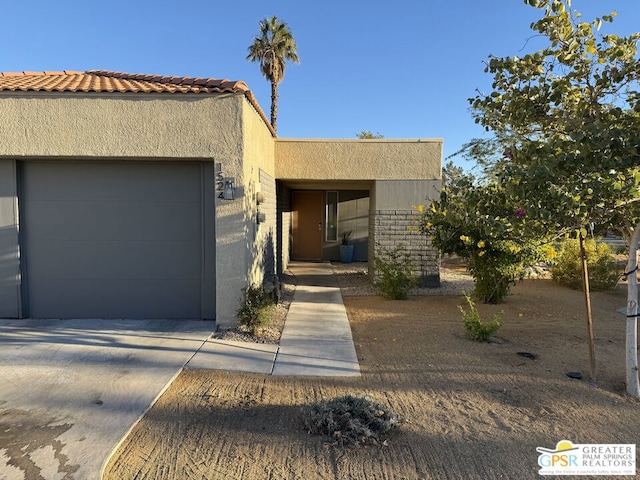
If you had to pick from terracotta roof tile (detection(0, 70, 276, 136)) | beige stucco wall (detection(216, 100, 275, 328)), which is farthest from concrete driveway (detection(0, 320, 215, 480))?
terracotta roof tile (detection(0, 70, 276, 136))

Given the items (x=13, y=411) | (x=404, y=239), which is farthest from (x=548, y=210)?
(x=404, y=239)

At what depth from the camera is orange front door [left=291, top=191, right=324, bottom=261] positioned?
52.6ft

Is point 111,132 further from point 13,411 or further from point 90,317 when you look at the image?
point 13,411

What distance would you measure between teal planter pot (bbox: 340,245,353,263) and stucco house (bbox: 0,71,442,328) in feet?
26.1

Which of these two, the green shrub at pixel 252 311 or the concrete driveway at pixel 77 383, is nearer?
the concrete driveway at pixel 77 383

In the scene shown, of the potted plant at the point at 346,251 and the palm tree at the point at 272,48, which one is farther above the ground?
the palm tree at the point at 272,48

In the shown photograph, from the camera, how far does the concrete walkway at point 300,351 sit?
4.87 meters

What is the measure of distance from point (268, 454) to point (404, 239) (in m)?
7.72

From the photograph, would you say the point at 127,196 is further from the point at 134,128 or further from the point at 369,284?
the point at 369,284

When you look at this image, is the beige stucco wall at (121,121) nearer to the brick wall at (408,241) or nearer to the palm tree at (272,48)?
the brick wall at (408,241)

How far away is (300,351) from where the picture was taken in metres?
5.52

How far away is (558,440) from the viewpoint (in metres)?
3.35

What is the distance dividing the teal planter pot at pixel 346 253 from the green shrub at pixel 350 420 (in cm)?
1185

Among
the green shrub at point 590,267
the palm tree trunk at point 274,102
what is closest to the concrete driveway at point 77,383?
the green shrub at point 590,267
